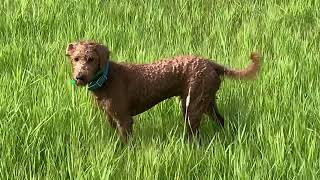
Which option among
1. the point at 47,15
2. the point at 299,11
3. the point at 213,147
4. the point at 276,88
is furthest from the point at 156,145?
the point at 299,11

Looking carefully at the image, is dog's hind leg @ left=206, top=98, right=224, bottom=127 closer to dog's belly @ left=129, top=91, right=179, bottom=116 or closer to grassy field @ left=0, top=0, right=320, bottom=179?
grassy field @ left=0, top=0, right=320, bottom=179

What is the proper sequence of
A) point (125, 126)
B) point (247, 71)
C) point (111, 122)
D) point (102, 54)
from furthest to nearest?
point (247, 71) < point (111, 122) < point (125, 126) < point (102, 54)

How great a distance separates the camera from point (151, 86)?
3.43 m

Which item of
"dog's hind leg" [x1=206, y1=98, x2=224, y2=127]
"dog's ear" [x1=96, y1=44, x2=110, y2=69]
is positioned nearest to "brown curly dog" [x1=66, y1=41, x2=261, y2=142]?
"dog's ear" [x1=96, y1=44, x2=110, y2=69]

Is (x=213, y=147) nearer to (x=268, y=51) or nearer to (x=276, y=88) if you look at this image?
(x=276, y=88)

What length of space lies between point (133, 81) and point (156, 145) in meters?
0.44

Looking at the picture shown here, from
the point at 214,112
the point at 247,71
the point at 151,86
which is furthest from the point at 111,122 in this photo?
the point at 247,71

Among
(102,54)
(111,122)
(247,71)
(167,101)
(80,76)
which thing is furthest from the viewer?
(167,101)

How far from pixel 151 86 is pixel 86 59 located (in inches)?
19.7

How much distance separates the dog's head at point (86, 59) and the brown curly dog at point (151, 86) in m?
0.02

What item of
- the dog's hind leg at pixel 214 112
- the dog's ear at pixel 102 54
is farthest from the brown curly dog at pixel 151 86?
the dog's hind leg at pixel 214 112

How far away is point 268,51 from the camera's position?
496cm

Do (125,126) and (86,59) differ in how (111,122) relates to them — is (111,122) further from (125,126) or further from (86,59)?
(86,59)

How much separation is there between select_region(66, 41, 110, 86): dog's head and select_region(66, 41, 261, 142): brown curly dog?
17 mm
